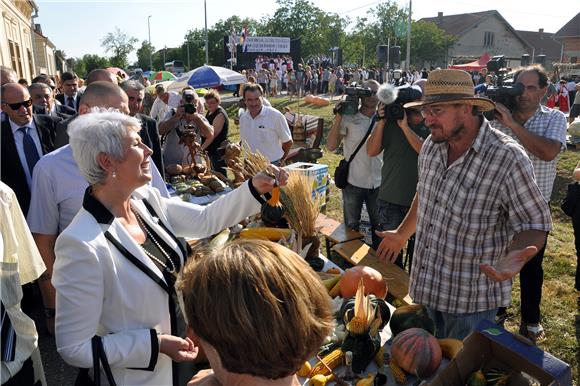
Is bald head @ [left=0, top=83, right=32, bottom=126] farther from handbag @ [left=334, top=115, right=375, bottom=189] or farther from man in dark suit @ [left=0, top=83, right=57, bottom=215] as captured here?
handbag @ [left=334, top=115, right=375, bottom=189]

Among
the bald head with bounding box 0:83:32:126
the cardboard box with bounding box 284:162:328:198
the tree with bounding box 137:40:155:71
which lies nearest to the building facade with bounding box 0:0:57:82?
the bald head with bounding box 0:83:32:126

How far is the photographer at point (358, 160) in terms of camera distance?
169 inches

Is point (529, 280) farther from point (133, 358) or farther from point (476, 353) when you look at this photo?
point (133, 358)

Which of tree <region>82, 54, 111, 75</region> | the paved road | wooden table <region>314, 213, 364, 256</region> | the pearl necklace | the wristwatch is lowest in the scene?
the paved road

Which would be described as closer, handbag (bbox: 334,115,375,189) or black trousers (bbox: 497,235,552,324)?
black trousers (bbox: 497,235,552,324)

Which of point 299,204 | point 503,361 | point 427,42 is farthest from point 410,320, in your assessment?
point 427,42

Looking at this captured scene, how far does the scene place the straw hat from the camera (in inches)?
85.0

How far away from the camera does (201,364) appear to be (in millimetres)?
2463

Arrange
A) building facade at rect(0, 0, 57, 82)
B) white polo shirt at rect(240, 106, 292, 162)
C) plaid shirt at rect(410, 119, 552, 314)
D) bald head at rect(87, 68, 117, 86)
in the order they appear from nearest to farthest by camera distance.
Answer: plaid shirt at rect(410, 119, 552, 314)
bald head at rect(87, 68, 117, 86)
white polo shirt at rect(240, 106, 292, 162)
building facade at rect(0, 0, 57, 82)

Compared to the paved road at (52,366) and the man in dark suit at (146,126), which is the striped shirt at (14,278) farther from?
the paved road at (52,366)

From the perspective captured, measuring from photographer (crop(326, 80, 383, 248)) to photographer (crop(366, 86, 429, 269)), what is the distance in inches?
17.6

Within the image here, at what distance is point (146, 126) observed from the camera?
360cm

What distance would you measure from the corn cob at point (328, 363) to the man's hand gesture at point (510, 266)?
2.35ft

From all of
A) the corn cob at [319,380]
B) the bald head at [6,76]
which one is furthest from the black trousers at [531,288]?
the bald head at [6,76]
